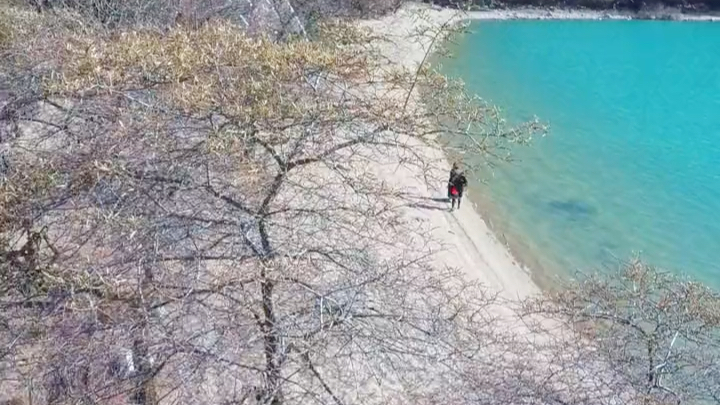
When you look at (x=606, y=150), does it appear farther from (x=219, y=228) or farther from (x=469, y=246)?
(x=219, y=228)

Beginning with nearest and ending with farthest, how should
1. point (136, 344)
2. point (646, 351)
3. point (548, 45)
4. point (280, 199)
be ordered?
point (136, 344) → point (280, 199) → point (646, 351) → point (548, 45)

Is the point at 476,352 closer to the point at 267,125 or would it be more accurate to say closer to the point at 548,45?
the point at 267,125

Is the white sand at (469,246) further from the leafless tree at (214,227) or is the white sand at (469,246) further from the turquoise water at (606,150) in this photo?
the leafless tree at (214,227)

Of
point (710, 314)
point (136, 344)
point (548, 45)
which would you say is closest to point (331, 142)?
point (136, 344)

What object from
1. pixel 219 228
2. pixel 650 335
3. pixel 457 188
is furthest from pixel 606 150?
pixel 219 228

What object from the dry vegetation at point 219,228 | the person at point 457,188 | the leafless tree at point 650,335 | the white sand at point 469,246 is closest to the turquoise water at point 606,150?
the white sand at point 469,246

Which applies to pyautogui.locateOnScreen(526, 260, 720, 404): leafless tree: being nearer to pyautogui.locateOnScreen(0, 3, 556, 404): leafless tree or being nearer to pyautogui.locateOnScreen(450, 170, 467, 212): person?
pyautogui.locateOnScreen(0, 3, 556, 404): leafless tree
